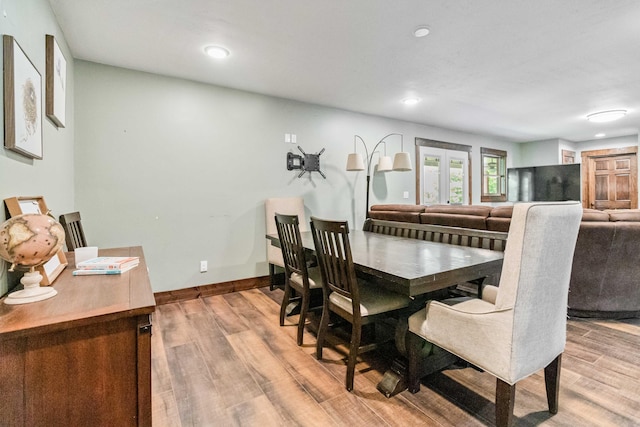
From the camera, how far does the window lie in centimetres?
642

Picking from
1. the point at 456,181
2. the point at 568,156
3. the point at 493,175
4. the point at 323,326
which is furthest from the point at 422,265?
the point at 568,156

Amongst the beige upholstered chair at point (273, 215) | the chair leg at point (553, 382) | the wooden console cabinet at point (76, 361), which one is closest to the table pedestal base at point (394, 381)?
the chair leg at point (553, 382)

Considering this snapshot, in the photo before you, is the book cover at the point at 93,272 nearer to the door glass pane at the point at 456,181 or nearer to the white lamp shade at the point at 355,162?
the white lamp shade at the point at 355,162

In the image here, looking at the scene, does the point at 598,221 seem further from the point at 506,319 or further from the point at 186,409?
the point at 186,409

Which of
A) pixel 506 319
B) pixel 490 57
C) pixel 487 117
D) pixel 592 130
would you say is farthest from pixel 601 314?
pixel 592 130

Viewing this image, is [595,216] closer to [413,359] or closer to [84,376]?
[413,359]

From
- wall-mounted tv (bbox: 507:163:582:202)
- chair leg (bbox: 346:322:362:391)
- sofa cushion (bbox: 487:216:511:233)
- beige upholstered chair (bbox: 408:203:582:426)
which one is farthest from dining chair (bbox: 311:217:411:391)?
wall-mounted tv (bbox: 507:163:582:202)

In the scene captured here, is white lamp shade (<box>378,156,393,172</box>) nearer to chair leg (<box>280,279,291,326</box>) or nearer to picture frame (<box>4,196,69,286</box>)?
chair leg (<box>280,279,291,326</box>)

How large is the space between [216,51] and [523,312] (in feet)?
9.29

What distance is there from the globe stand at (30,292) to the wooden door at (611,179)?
8799 mm

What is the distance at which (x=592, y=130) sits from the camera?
5.88 meters

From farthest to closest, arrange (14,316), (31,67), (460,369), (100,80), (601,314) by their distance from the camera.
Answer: (100,80), (601,314), (460,369), (31,67), (14,316)

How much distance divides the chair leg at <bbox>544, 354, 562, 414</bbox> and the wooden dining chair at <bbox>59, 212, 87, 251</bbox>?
9.25 feet

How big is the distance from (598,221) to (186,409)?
3.23 metres
